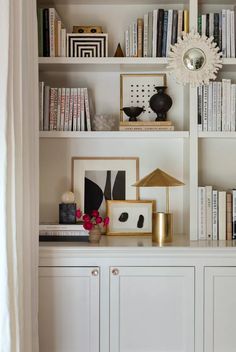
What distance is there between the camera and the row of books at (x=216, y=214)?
95.8 inches

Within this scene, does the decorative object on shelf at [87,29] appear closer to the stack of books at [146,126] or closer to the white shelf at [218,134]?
the stack of books at [146,126]

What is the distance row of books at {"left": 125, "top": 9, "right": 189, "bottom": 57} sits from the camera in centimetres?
245

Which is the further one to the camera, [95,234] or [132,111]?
[132,111]

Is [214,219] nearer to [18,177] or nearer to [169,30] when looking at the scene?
[169,30]

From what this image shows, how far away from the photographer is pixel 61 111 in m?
2.48

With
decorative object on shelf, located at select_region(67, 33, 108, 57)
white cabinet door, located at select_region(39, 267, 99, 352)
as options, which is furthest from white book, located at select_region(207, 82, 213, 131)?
white cabinet door, located at select_region(39, 267, 99, 352)

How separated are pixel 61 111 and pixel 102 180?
1.49 ft

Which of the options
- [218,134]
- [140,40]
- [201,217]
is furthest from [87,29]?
[201,217]

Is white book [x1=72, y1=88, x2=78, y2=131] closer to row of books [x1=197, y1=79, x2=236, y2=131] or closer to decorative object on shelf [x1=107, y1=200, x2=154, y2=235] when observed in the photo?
decorative object on shelf [x1=107, y1=200, x2=154, y2=235]

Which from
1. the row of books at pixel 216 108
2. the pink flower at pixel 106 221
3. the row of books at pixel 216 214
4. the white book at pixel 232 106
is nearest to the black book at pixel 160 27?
the row of books at pixel 216 108

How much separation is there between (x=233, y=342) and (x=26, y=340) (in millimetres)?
958

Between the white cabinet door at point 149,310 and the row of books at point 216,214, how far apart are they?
30 cm

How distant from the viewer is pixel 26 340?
1923mm

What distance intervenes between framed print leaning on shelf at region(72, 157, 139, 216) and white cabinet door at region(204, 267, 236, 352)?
0.67 metres
